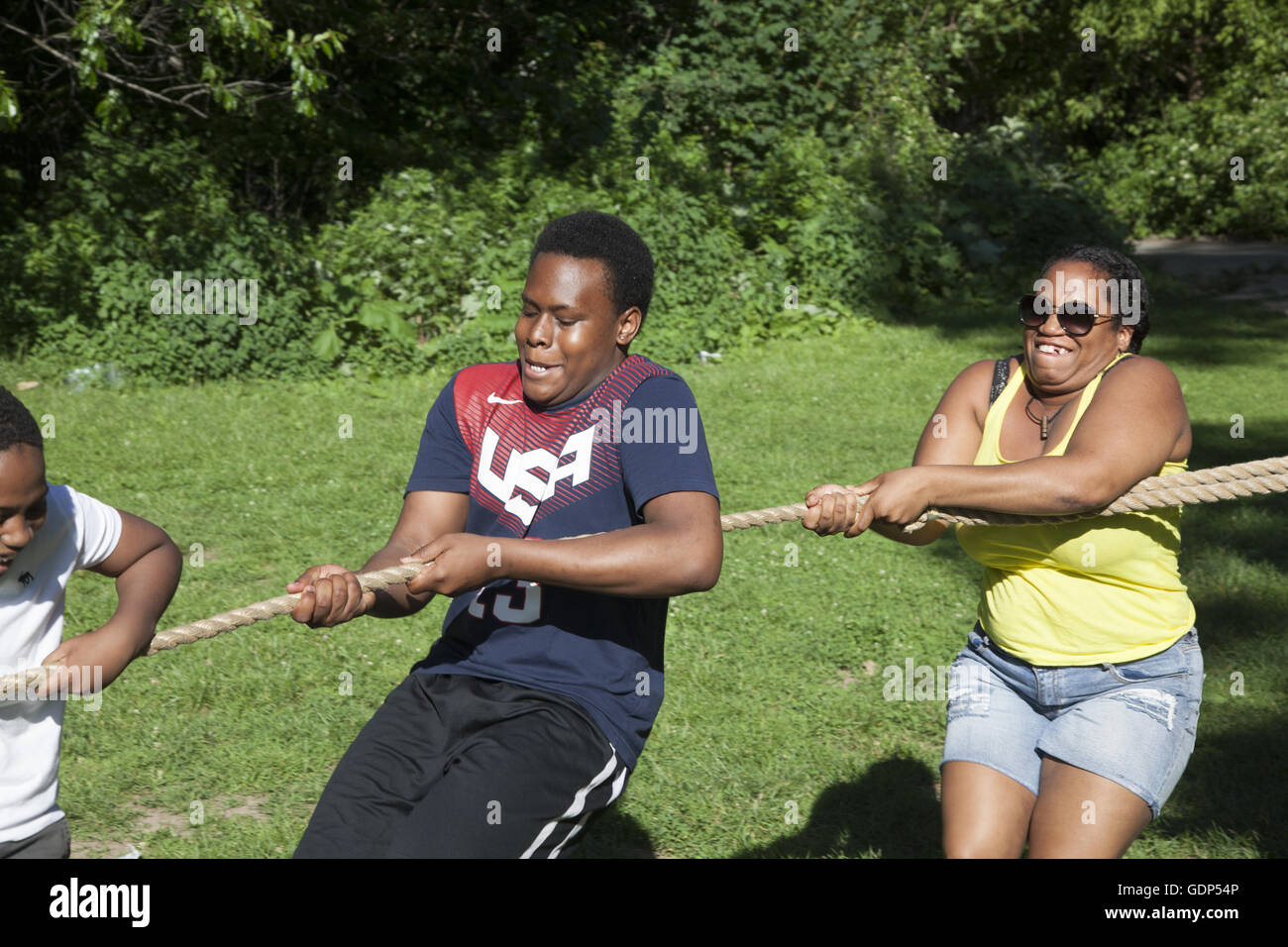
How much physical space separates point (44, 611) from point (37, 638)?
0.07m

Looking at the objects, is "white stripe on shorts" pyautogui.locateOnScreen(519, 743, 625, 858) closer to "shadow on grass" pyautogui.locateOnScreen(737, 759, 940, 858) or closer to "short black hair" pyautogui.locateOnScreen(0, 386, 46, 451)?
"short black hair" pyautogui.locateOnScreen(0, 386, 46, 451)

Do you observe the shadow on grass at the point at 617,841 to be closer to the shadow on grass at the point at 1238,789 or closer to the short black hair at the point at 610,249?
the shadow on grass at the point at 1238,789

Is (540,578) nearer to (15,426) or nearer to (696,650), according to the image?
(15,426)

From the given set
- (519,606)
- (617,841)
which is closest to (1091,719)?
(519,606)

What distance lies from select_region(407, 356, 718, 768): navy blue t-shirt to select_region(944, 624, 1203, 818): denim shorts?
0.87 m

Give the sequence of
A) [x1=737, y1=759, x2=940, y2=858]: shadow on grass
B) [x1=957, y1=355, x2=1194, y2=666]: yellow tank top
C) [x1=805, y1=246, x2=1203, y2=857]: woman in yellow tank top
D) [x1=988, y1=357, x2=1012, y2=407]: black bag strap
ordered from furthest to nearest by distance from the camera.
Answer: [x1=737, y1=759, x2=940, y2=858]: shadow on grass
[x1=988, y1=357, x2=1012, y2=407]: black bag strap
[x1=957, y1=355, x2=1194, y2=666]: yellow tank top
[x1=805, y1=246, x2=1203, y2=857]: woman in yellow tank top

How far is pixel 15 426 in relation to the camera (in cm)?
263

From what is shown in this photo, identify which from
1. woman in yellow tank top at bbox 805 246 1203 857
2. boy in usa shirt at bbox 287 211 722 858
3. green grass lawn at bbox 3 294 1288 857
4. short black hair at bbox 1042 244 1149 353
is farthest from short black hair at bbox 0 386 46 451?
short black hair at bbox 1042 244 1149 353

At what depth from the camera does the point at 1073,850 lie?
112 inches

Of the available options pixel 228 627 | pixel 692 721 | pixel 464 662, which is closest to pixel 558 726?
pixel 464 662

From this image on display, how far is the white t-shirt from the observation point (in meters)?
2.75

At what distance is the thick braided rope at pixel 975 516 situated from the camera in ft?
8.60

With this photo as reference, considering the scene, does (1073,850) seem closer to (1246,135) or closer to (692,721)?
(692,721)

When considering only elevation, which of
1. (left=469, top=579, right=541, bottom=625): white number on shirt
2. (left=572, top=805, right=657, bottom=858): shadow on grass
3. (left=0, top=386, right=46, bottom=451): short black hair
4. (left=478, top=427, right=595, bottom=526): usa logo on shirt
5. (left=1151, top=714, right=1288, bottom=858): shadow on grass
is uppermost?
(left=0, top=386, right=46, bottom=451): short black hair
